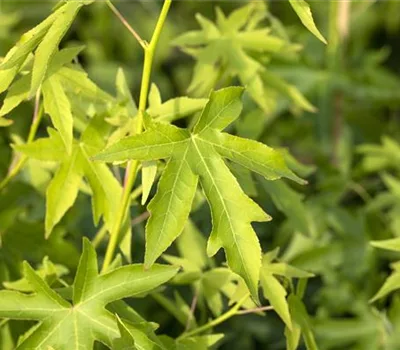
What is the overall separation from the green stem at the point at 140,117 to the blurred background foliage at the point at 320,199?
0.74 ft

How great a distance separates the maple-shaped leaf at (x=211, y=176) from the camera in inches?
45.9

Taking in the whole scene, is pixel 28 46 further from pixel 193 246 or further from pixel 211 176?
pixel 193 246

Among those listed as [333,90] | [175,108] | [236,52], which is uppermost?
[175,108]

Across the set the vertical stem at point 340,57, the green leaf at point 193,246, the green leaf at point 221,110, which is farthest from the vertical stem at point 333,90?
the green leaf at point 221,110

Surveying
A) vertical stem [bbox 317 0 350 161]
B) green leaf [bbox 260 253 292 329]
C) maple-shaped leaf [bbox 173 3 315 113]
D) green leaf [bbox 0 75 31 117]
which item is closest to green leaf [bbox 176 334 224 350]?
green leaf [bbox 260 253 292 329]

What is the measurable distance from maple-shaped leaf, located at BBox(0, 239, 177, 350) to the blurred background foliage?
0.28 meters

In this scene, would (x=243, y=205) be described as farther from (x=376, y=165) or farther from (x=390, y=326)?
(x=376, y=165)

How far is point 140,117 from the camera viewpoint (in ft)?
4.21

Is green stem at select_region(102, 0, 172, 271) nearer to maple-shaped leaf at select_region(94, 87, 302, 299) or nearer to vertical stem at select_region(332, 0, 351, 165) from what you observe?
maple-shaped leaf at select_region(94, 87, 302, 299)

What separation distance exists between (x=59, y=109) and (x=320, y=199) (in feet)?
3.14

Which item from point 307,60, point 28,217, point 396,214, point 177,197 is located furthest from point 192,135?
point 307,60

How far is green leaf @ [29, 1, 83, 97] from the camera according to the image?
118 cm

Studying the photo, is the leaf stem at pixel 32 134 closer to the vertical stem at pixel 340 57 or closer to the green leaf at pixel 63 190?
the green leaf at pixel 63 190

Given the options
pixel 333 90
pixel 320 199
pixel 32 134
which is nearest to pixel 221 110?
pixel 32 134
